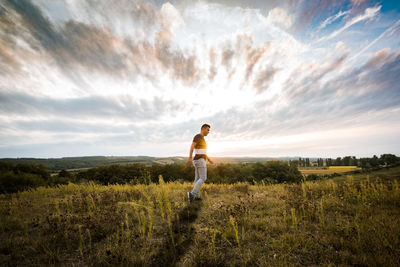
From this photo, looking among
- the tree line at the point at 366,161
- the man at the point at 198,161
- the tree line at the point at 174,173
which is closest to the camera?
the man at the point at 198,161

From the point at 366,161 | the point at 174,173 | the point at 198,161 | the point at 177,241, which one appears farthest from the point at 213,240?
the point at 366,161

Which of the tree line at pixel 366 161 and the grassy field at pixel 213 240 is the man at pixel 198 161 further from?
the tree line at pixel 366 161

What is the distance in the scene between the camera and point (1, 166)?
78.0 ft

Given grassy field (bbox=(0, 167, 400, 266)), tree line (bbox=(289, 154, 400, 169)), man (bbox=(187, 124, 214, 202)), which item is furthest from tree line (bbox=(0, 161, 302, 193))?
grassy field (bbox=(0, 167, 400, 266))

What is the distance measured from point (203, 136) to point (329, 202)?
15.9 feet

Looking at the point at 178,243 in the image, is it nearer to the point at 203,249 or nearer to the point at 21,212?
the point at 203,249

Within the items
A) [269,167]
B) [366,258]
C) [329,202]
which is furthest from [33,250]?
[269,167]

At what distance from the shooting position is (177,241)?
120 inches

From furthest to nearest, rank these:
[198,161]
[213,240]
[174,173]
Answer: [174,173]
[198,161]
[213,240]

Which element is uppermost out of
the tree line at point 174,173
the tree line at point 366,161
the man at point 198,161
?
the man at point 198,161

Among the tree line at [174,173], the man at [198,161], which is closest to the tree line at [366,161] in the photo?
the tree line at [174,173]

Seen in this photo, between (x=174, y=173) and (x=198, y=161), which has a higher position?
(x=198, y=161)

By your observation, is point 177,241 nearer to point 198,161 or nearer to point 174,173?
point 198,161

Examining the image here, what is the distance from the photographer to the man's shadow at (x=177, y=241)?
98.5 inches
